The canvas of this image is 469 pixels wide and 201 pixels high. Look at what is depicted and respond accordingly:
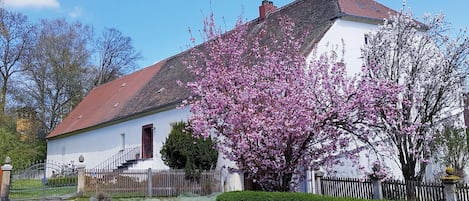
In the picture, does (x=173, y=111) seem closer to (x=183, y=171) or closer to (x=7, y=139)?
(x=183, y=171)

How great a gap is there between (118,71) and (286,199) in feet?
128

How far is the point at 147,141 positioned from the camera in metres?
23.0

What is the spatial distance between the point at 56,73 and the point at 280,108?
33128mm

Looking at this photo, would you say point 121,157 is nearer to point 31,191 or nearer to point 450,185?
point 31,191

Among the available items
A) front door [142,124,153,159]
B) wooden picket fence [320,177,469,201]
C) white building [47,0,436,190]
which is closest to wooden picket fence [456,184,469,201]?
wooden picket fence [320,177,469,201]

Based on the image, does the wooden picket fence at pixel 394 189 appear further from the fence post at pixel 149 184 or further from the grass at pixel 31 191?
Result: the grass at pixel 31 191

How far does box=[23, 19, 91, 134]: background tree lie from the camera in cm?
3853

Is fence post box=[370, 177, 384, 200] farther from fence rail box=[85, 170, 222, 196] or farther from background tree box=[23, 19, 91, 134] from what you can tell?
background tree box=[23, 19, 91, 134]

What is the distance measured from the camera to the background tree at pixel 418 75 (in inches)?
513

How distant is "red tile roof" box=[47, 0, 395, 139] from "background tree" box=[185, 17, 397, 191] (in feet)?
17.4

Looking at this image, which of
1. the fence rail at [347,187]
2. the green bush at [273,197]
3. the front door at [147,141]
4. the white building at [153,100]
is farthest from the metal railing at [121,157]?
the green bush at [273,197]

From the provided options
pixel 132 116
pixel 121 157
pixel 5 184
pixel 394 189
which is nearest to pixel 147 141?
pixel 132 116

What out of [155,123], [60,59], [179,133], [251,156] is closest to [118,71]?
[60,59]

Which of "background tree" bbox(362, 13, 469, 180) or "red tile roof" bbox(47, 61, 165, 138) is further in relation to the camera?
"red tile roof" bbox(47, 61, 165, 138)
